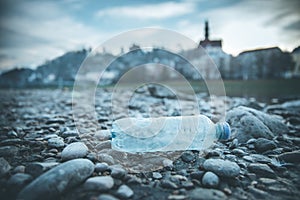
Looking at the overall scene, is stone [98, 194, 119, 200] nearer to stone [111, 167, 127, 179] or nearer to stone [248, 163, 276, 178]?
stone [111, 167, 127, 179]

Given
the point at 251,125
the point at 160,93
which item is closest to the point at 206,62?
the point at 160,93

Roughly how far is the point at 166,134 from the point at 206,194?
89 centimetres

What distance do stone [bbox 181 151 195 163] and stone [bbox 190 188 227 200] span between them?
0.42 meters

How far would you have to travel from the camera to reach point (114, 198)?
100 cm

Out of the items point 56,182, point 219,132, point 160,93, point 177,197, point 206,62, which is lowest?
point 177,197

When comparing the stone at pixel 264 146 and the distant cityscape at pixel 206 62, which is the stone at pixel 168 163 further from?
the distant cityscape at pixel 206 62

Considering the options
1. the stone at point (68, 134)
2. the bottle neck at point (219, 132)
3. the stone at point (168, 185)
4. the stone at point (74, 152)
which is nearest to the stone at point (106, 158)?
the stone at point (74, 152)

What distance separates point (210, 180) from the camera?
3.85 feet

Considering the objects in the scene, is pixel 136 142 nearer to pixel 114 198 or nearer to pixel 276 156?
pixel 114 198

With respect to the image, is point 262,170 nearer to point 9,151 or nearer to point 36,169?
point 36,169

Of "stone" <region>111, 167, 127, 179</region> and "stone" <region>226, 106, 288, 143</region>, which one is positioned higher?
"stone" <region>226, 106, 288, 143</region>

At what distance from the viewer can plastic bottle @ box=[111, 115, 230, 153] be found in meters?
1.79

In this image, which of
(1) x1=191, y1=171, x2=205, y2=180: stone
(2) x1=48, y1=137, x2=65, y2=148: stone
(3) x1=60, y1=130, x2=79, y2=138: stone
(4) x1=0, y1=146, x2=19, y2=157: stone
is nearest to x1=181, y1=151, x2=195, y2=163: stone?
(1) x1=191, y1=171, x2=205, y2=180: stone

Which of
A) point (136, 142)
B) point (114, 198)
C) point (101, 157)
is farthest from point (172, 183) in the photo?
point (136, 142)
